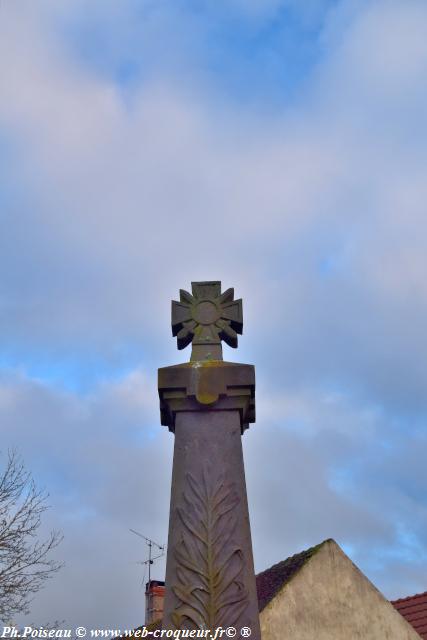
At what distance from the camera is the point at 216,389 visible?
246 inches

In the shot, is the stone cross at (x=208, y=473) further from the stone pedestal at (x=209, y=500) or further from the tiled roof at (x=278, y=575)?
the tiled roof at (x=278, y=575)

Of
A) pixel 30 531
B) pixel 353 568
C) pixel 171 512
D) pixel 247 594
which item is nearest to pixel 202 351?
pixel 171 512

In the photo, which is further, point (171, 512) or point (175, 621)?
point (171, 512)

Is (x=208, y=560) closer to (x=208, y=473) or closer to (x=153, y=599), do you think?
(x=208, y=473)

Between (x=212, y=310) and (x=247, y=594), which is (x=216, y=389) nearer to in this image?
(x=212, y=310)

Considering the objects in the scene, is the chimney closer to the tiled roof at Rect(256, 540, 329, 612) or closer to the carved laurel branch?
the tiled roof at Rect(256, 540, 329, 612)

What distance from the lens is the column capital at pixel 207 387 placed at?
625 centimetres

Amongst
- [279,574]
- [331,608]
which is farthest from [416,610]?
[279,574]

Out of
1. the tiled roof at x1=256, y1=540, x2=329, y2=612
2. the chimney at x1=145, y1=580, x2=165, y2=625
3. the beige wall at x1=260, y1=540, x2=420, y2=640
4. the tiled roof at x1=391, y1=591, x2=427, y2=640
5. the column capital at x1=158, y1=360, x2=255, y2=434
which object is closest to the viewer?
the column capital at x1=158, y1=360, x2=255, y2=434

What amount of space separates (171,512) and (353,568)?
10003mm

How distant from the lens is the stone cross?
5.68 m

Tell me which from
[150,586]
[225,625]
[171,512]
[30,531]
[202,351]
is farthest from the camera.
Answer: [150,586]

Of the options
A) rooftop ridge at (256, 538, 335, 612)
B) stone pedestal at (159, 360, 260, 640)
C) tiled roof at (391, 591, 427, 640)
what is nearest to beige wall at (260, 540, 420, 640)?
rooftop ridge at (256, 538, 335, 612)

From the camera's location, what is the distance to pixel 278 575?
15031 mm
